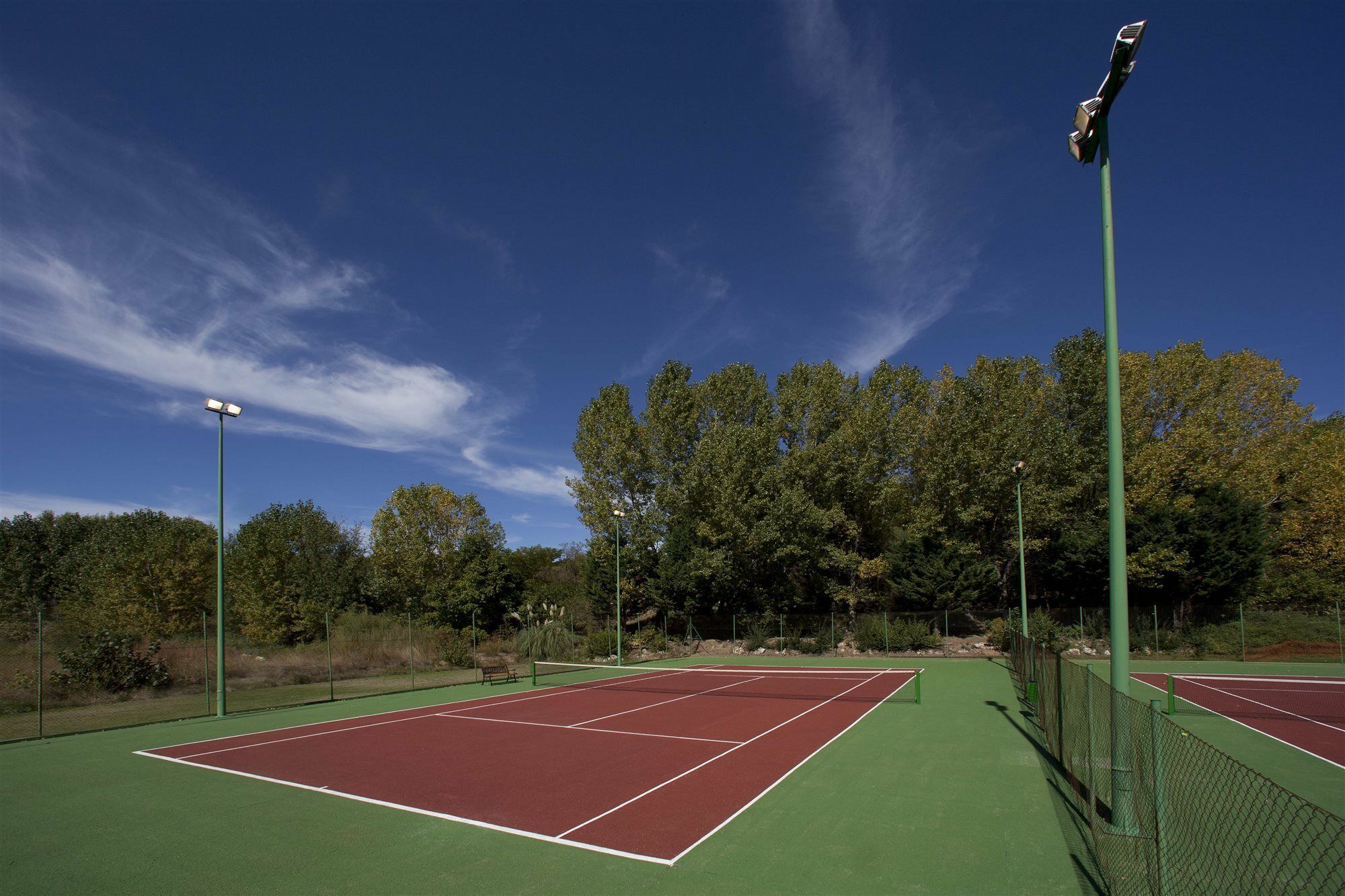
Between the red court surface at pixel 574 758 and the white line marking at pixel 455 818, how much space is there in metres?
0.03

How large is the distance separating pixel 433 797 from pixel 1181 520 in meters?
35.1

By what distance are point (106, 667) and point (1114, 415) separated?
25.1 metres

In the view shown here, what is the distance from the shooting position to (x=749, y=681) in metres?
23.2

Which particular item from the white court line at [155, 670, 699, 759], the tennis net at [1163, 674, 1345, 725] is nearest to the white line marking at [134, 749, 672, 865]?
the white court line at [155, 670, 699, 759]

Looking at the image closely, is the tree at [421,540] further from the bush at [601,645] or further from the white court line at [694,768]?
the white court line at [694,768]

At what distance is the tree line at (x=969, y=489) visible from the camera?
3334cm

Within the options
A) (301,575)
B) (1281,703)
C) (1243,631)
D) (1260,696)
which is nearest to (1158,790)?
(1281,703)

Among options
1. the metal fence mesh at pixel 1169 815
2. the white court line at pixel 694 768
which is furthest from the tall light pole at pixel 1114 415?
the white court line at pixel 694 768

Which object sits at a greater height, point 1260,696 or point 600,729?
point 600,729

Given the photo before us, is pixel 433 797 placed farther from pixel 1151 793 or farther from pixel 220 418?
pixel 220 418

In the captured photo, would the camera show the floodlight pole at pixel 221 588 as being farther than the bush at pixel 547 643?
No

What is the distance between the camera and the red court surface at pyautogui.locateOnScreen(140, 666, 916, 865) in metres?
7.91

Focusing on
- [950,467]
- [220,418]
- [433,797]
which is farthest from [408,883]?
[950,467]

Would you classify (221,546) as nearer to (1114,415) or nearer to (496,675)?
(496,675)
